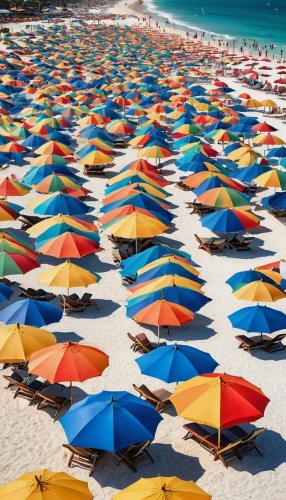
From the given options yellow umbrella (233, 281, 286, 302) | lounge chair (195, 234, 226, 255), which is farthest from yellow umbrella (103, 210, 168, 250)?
yellow umbrella (233, 281, 286, 302)

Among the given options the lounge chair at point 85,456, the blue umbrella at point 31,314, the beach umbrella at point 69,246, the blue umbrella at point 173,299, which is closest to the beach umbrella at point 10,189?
the beach umbrella at point 69,246

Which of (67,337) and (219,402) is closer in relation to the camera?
(219,402)

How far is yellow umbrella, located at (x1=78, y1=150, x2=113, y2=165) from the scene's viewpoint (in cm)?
2119

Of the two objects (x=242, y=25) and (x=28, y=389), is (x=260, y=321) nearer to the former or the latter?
(x=28, y=389)

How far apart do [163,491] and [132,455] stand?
2.05 m

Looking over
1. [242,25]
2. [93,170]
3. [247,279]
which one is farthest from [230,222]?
[242,25]

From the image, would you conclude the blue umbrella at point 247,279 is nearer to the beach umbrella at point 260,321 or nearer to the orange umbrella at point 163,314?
the beach umbrella at point 260,321

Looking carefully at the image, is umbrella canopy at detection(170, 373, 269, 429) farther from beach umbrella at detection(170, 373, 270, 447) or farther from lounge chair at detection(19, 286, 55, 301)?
lounge chair at detection(19, 286, 55, 301)

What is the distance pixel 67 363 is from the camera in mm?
9148

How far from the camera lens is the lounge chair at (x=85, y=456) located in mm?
8289

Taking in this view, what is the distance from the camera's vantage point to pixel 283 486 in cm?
810

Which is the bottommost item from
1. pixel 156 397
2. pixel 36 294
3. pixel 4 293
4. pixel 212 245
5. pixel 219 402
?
pixel 212 245

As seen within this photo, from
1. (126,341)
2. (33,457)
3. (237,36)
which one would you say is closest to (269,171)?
(126,341)

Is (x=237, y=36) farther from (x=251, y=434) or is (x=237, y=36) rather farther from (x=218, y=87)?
(x=251, y=434)
